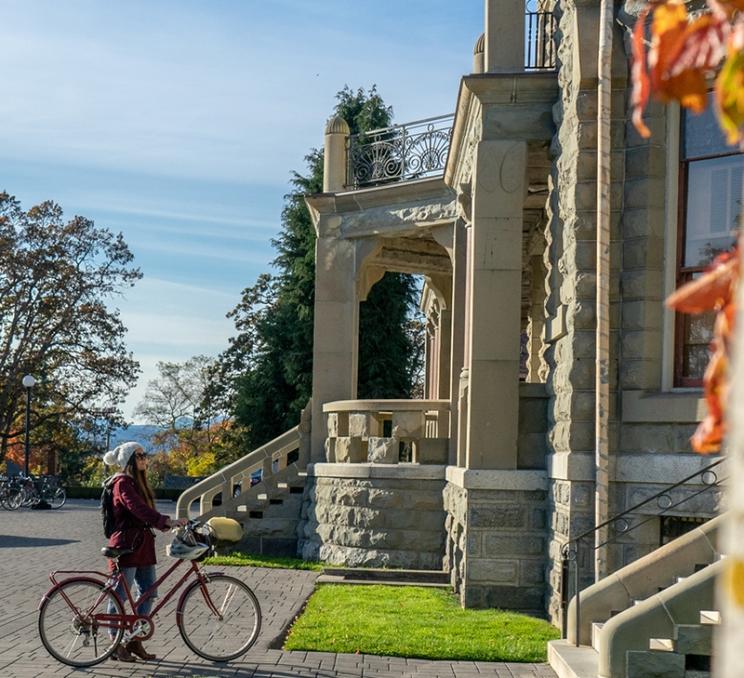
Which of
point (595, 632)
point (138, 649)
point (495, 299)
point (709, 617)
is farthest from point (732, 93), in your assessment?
point (495, 299)

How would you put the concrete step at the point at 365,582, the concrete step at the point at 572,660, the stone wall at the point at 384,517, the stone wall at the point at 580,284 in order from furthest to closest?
the stone wall at the point at 384,517 < the concrete step at the point at 365,582 < the stone wall at the point at 580,284 < the concrete step at the point at 572,660

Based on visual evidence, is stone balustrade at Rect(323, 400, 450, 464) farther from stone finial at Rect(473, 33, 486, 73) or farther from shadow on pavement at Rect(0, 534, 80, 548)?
shadow on pavement at Rect(0, 534, 80, 548)

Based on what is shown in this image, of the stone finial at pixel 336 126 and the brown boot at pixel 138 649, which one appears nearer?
the brown boot at pixel 138 649

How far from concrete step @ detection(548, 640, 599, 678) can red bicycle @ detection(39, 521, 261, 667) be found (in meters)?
2.27

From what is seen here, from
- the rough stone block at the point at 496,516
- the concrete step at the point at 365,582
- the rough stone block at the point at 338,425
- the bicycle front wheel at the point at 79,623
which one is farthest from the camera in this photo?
the rough stone block at the point at 338,425

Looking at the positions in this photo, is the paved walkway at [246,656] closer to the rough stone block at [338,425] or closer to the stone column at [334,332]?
the rough stone block at [338,425]

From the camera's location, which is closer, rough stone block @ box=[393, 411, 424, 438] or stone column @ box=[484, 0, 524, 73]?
stone column @ box=[484, 0, 524, 73]

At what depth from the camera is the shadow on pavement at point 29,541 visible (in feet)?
73.0

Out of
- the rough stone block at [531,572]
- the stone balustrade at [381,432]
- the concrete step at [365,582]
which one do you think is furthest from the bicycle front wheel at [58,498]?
the rough stone block at [531,572]

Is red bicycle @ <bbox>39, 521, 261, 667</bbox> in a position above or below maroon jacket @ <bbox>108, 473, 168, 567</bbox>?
below

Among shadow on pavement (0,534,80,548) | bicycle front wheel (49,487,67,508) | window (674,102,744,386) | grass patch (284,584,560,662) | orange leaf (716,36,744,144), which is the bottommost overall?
bicycle front wheel (49,487,67,508)

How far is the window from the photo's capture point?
1118 cm

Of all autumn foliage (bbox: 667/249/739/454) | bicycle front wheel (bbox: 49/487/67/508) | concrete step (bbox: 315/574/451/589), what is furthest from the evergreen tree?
autumn foliage (bbox: 667/249/739/454)

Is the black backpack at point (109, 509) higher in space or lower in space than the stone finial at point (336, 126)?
lower
